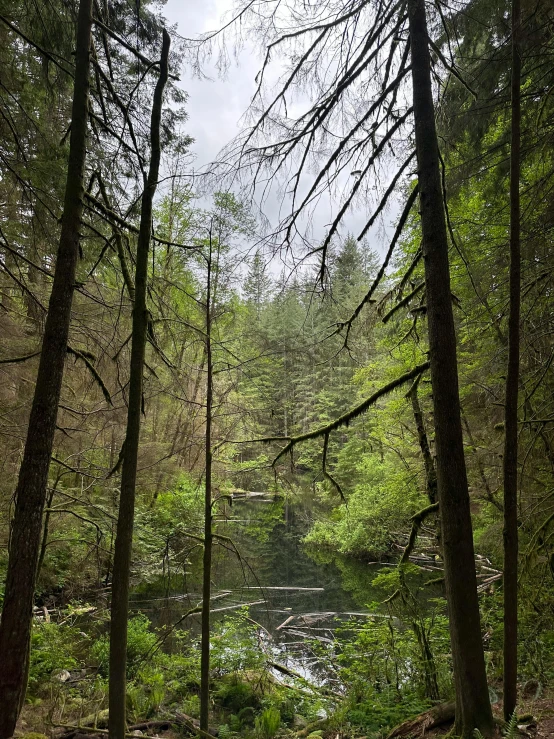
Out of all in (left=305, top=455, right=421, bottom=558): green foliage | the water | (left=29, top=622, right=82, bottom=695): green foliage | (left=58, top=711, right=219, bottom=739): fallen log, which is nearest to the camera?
(left=58, top=711, right=219, bottom=739): fallen log

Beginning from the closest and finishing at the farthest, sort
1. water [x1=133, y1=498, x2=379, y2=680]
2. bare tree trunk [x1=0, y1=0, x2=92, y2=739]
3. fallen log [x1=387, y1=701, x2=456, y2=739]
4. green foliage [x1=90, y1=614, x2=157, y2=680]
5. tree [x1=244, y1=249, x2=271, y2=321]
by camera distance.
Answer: bare tree trunk [x1=0, y1=0, x2=92, y2=739], fallen log [x1=387, y1=701, x2=456, y2=739], tree [x1=244, y1=249, x2=271, y2=321], green foliage [x1=90, y1=614, x2=157, y2=680], water [x1=133, y1=498, x2=379, y2=680]

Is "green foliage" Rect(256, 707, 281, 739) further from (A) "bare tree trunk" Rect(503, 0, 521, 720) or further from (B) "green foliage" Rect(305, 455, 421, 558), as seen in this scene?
(B) "green foliage" Rect(305, 455, 421, 558)

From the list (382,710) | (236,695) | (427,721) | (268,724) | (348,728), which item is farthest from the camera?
(236,695)

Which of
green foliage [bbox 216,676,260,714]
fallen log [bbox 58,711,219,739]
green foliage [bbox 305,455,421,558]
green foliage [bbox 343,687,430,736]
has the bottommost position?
green foliage [bbox 216,676,260,714]

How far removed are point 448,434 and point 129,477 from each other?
2496 millimetres

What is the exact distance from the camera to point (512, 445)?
3561 millimetres

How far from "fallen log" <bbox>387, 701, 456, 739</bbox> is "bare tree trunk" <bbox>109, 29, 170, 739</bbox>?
2.40m

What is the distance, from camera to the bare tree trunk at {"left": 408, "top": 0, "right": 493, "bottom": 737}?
3.28 metres

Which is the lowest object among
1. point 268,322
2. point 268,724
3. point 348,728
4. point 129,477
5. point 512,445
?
point 268,724

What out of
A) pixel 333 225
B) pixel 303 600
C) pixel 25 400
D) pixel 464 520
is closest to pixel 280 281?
pixel 333 225

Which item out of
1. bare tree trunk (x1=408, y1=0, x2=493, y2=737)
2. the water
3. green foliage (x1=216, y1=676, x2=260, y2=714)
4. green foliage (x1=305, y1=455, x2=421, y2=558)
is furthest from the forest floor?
green foliage (x1=305, y1=455, x2=421, y2=558)

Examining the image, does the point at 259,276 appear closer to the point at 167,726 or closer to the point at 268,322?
the point at 268,322

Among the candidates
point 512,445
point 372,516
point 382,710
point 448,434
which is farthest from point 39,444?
point 372,516

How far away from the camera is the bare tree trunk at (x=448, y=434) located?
3281 mm
